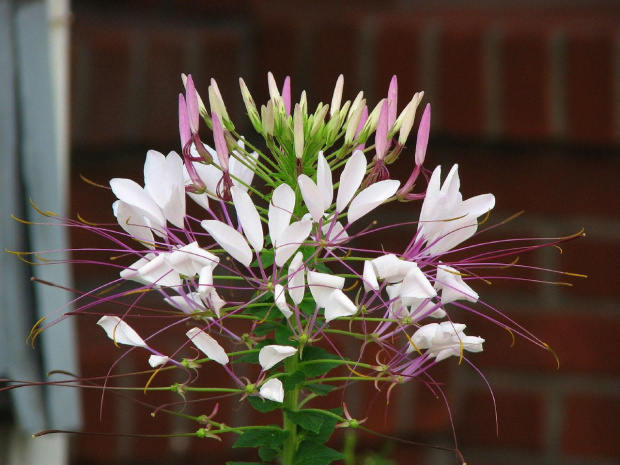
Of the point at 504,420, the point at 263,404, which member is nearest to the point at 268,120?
the point at 263,404

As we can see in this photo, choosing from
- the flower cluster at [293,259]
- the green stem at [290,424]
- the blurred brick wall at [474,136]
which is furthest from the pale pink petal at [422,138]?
the blurred brick wall at [474,136]

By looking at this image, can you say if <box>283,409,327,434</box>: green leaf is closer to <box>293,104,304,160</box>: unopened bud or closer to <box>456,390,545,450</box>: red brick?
<box>293,104,304,160</box>: unopened bud

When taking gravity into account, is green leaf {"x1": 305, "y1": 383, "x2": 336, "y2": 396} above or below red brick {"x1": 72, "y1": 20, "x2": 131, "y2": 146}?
below

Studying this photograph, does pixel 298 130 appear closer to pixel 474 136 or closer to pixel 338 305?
pixel 338 305

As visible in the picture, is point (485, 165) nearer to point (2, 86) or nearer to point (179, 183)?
point (2, 86)

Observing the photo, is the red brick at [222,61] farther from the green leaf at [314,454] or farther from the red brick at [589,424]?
the green leaf at [314,454]

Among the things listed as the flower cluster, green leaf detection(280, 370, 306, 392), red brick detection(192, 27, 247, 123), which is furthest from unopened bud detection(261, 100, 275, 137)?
red brick detection(192, 27, 247, 123)
